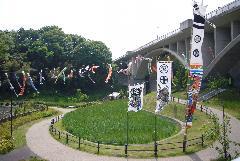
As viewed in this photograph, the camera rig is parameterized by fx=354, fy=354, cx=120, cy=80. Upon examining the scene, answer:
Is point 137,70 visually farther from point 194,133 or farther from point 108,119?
point 194,133

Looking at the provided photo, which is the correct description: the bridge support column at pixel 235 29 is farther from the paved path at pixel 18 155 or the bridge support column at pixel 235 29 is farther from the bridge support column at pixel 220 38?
the paved path at pixel 18 155

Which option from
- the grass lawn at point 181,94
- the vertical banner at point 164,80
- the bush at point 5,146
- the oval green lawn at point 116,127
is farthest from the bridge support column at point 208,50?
the bush at point 5,146

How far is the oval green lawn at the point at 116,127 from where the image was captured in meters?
29.5

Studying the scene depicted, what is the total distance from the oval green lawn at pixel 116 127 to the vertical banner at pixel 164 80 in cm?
488

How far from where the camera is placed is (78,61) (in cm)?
8512

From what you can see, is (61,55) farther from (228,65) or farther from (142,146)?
(142,146)

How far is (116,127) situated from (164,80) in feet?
35.8

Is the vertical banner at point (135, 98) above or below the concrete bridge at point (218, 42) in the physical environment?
below

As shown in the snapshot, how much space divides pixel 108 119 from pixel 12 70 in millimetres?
37414

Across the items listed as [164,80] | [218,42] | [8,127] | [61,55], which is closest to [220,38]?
[218,42]

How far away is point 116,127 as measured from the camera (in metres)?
34.2

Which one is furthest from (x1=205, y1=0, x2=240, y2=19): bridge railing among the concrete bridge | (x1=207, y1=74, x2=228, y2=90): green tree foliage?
(x1=207, y1=74, x2=228, y2=90): green tree foliage

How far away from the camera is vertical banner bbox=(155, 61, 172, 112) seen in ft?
81.4

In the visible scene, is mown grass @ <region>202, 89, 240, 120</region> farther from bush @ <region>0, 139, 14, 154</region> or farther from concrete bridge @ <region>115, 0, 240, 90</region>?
bush @ <region>0, 139, 14, 154</region>
